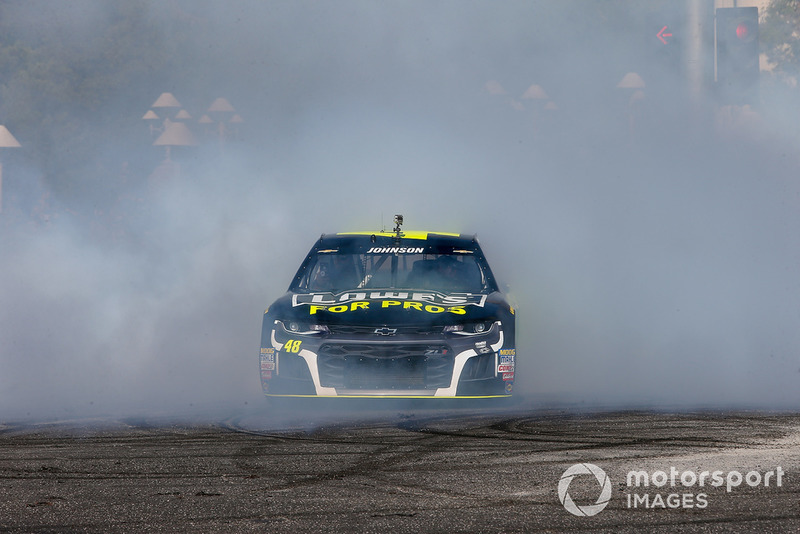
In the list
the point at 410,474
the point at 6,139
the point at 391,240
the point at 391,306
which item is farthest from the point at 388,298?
the point at 6,139

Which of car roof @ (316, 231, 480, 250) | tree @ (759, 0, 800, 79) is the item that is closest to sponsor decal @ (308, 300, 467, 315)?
car roof @ (316, 231, 480, 250)

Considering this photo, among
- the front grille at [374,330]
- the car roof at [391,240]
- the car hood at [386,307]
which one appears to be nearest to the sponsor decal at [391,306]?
the car hood at [386,307]

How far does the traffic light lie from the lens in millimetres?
14469

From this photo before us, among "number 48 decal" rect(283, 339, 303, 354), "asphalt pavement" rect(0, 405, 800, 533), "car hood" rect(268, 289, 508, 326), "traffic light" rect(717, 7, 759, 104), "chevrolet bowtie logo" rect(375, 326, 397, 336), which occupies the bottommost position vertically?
"asphalt pavement" rect(0, 405, 800, 533)

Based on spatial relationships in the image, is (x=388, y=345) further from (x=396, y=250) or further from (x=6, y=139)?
(x=6, y=139)

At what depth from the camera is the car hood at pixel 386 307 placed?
8.62 metres

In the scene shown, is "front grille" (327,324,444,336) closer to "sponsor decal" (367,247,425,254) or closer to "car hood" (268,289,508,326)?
"car hood" (268,289,508,326)

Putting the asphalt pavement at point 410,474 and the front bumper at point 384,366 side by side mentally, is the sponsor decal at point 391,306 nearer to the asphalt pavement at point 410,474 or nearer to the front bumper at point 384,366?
the front bumper at point 384,366

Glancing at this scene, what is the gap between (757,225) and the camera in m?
15.0

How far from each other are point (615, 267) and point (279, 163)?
266 inches

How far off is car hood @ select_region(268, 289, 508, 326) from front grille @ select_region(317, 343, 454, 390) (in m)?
0.22

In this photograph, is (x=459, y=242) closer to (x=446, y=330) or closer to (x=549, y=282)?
(x=446, y=330)

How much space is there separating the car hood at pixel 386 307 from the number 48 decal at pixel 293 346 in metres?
0.18

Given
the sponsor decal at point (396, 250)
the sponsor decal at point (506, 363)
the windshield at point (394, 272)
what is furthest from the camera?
the sponsor decal at point (396, 250)
